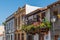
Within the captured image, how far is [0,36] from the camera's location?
52.0m

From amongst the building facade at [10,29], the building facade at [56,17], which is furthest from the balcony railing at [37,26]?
the building facade at [10,29]

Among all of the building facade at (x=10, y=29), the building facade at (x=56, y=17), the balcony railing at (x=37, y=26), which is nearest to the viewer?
the building facade at (x=56, y=17)

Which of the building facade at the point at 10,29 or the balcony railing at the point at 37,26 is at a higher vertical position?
the building facade at the point at 10,29

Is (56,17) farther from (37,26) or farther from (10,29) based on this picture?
(10,29)

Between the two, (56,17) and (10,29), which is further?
(10,29)

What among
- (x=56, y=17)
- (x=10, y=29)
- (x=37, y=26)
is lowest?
(x=37, y=26)

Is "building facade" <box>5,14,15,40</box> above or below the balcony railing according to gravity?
above

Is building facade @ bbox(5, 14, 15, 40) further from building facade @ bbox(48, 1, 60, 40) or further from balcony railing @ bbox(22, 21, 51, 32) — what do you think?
building facade @ bbox(48, 1, 60, 40)

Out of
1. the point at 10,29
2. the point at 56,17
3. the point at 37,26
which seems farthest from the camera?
the point at 10,29

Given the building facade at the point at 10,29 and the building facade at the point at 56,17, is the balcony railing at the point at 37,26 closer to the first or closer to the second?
the building facade at the point at 56,17

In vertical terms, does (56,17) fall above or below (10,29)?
below

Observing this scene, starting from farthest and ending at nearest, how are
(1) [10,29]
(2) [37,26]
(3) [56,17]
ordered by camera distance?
(1) [10,29] → (2) [37,26] → (3) [56,17]

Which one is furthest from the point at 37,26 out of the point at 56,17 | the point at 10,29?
the point at 10,29

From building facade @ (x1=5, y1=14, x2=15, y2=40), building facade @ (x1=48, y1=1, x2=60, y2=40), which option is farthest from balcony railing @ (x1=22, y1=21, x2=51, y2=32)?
building facade @ (x1=5, y1=14, x2=15, y2=40)
